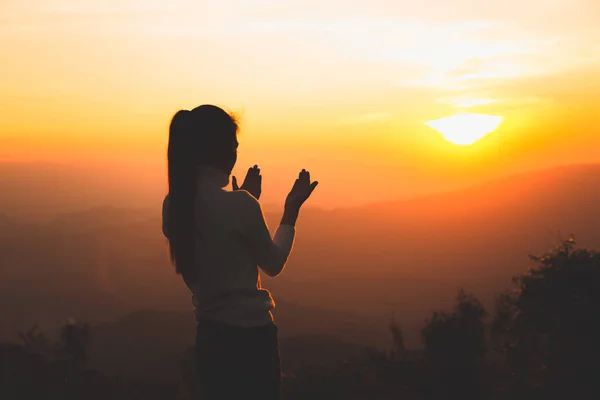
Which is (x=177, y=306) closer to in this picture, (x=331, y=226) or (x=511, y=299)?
(x=331, y=226)

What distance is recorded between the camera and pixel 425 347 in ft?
69.7

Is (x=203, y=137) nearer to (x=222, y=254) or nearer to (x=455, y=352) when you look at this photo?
(x=222, y=254)

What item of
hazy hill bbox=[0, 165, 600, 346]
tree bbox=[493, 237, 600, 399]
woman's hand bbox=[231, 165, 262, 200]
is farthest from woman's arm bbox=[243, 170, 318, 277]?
hazy hill bbox=[0, 165, 600, 346]

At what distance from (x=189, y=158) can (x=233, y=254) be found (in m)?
0.54

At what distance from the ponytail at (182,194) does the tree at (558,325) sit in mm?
14706

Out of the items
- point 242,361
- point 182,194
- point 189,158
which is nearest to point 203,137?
point 189,158

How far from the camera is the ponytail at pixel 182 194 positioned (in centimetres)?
296

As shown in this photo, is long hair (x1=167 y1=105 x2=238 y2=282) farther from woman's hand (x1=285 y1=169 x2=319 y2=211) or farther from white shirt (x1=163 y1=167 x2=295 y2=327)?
woman's hand (x1=285 y1=169 x2=319 y2=211)

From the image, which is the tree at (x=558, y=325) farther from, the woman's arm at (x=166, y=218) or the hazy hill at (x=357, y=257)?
the hazy hill at (x=357, y=257)

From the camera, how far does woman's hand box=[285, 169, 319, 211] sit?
3.20m

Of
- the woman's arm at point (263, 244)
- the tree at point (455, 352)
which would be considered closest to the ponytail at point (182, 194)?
the woman's arm at point (263, 244)

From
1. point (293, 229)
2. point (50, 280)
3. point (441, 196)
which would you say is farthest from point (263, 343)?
point (441, 196)

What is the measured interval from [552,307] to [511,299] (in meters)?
1.33

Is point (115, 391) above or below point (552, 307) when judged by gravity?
below
